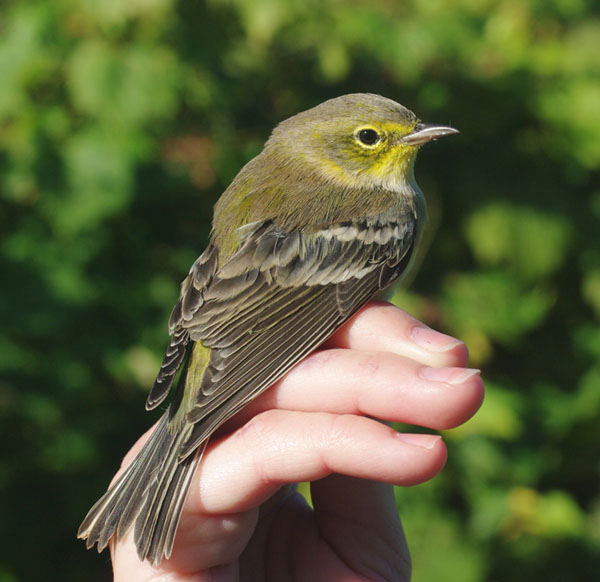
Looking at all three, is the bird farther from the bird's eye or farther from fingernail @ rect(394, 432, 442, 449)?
fingernail @ rect(394, 432, 442, 449)

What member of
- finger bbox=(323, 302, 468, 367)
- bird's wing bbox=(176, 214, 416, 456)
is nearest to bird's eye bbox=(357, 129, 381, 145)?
bird's wing bbox=(176, 214, 416, 456)

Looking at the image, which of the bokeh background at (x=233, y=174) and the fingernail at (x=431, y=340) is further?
the bokeh background at (x=233, y=174)

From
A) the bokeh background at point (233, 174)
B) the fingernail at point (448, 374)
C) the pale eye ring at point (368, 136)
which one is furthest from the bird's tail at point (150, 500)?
the pale eye ring at point (368, 136)

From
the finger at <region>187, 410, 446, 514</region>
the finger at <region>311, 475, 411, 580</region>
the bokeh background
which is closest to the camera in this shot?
the finger at <region>187, 410, 446, 514</region>

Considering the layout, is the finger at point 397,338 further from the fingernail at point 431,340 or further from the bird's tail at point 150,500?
the bird's tail at point 150,500

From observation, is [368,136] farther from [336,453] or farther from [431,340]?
[336,453]

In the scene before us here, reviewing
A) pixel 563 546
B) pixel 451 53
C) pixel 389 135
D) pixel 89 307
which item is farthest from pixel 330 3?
pixel 563 546

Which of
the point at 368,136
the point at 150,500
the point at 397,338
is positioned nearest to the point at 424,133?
the point at 368,136
